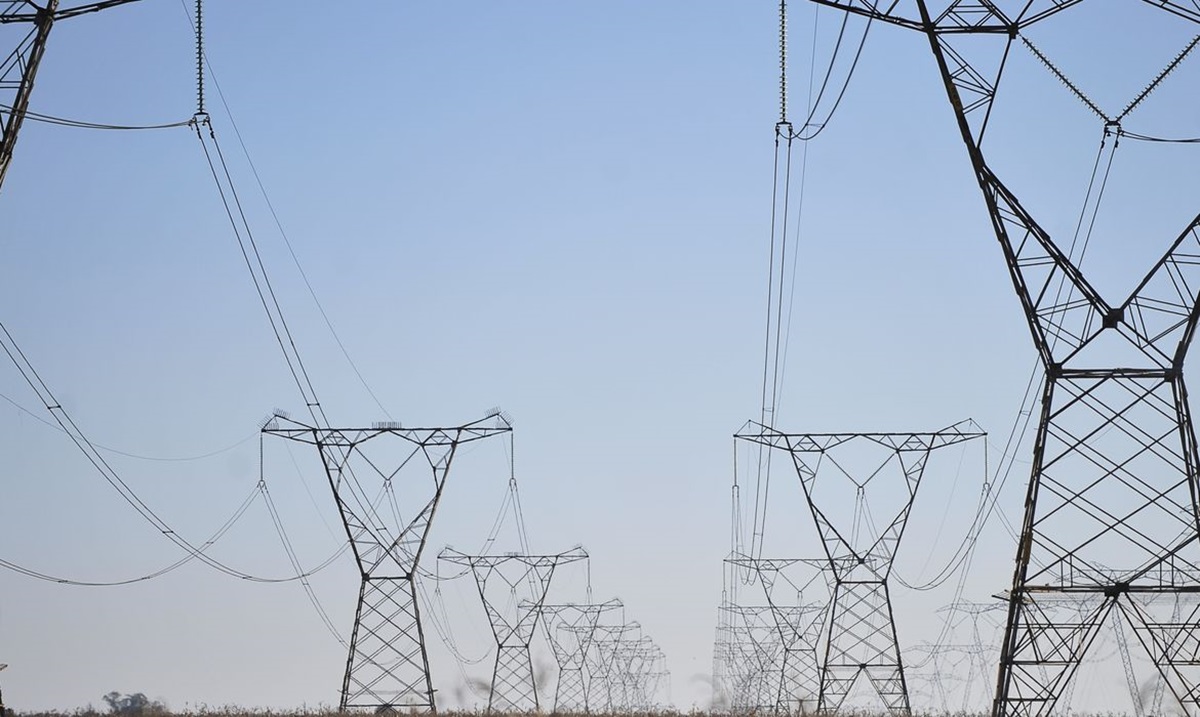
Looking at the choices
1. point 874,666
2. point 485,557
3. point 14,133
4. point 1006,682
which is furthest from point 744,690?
point 14,133

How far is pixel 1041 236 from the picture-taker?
30.6 meters

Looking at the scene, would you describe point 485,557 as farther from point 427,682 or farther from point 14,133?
point 14,133

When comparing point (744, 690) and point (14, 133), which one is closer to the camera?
point (14, 133)

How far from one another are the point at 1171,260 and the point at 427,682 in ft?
94.8

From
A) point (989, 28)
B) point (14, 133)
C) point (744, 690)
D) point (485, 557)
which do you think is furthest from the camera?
point (744, 690)

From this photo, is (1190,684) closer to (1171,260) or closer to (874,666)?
(1171,260)

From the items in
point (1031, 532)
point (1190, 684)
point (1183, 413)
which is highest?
point (1183, 413)

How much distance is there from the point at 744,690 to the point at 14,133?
398 ft

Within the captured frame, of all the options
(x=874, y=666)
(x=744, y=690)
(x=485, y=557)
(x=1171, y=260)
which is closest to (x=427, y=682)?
(x=874, y=666)

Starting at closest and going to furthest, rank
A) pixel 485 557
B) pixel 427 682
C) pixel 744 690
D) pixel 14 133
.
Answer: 1. pixel 14 133
2. pixel 427 682
3. pixel 485 557
4. pixel 744 690

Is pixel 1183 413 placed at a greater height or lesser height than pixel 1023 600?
greater

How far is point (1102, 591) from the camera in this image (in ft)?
100

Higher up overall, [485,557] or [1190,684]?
[485,557]

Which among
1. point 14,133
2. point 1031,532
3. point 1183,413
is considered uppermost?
point 14,133
